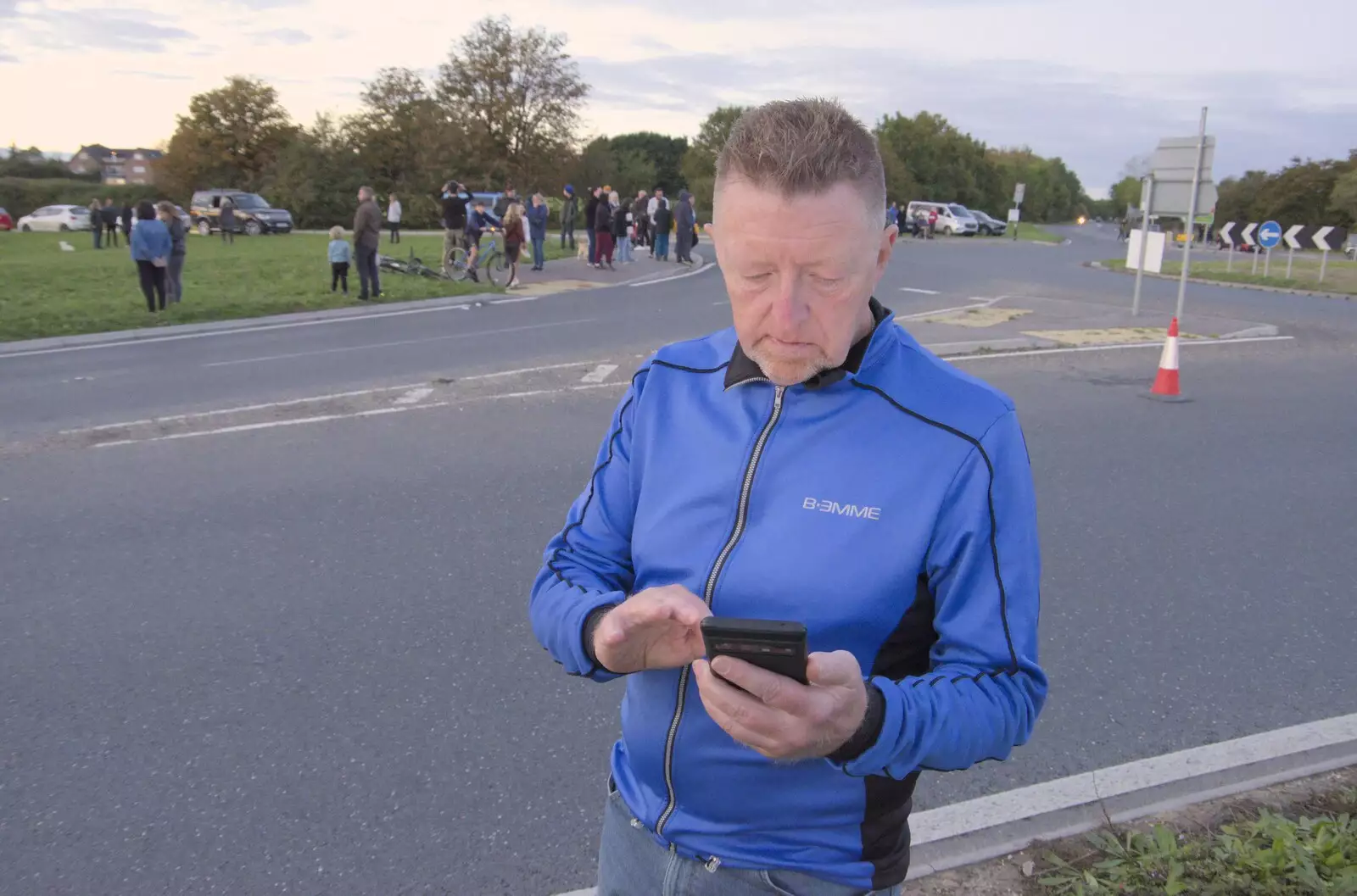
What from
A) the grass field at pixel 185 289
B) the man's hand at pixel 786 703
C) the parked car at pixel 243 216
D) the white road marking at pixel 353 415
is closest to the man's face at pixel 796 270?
the man's hand at pixel 786 703

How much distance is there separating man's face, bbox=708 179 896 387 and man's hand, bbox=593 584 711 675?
42 centimetres

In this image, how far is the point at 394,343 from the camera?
14.1 meters

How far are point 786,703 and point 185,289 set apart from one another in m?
22.0

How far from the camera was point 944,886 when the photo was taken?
3.07m

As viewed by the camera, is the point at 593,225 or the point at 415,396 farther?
the point at 593,225

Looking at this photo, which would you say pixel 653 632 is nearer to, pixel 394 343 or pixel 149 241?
pixel 394 343

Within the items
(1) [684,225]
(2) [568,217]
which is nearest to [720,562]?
(1) [684,225]

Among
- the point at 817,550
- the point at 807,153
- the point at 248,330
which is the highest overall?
the point at 807,153

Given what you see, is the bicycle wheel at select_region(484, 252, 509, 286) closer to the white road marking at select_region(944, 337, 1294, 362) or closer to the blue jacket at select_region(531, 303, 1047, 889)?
the white road marking at select_region(944, 337, 1294, 362)

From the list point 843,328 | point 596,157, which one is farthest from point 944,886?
point 596,157

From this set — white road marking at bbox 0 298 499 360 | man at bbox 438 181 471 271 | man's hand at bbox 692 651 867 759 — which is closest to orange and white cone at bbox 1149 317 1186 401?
man's hand at bbox 692 651 867 759

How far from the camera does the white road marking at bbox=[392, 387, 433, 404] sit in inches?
392


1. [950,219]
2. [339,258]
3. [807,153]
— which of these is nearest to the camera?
[807,153]

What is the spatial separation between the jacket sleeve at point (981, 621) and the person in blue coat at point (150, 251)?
1743 cm
